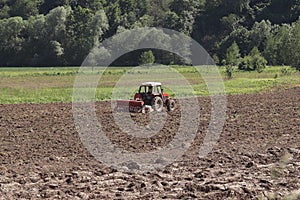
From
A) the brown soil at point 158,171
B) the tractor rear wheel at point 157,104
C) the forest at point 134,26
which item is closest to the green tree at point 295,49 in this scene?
the forest at point 134,26

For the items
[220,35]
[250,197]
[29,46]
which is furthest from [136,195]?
[220,35]

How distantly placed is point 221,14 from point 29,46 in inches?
1530

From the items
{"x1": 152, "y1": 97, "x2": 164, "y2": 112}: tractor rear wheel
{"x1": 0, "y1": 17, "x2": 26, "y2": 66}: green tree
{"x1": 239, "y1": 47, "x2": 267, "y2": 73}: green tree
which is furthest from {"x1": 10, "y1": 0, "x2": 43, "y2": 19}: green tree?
{"x1": 152, "y1": 97, "x2": 164, "y2": 112}: tractor rear wheel

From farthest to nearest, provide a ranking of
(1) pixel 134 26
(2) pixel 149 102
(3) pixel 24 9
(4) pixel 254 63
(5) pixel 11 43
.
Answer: (3) pixel 24 9 < (1) pixel 134 26 < (5) pixel 11 43 < (4) pixel 254 63 < (2) pixel 149 102

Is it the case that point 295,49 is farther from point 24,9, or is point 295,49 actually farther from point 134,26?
point 24,9

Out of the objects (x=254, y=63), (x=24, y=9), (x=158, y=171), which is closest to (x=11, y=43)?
(x=24, y=9)

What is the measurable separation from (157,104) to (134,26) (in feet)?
230

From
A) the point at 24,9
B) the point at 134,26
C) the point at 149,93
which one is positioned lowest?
the point at 149,93

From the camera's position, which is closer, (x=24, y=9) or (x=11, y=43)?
(x=11, y=43)

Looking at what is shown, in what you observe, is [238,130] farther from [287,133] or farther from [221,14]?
[221,14]

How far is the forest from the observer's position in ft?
273

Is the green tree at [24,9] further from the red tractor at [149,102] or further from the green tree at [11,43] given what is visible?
the red tractor at [149,102]

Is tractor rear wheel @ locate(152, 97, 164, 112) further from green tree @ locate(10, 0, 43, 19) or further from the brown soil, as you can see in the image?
green tree @ locate(10, 0, 43, 19)

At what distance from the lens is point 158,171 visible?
12719 mm
